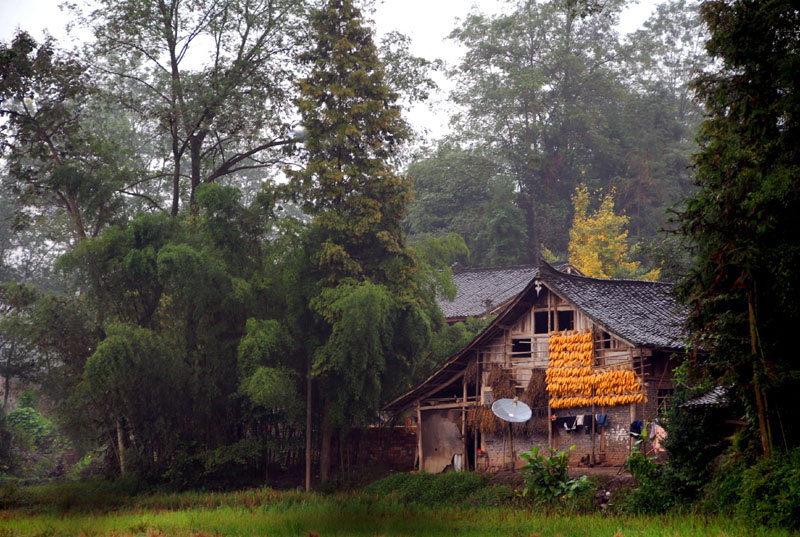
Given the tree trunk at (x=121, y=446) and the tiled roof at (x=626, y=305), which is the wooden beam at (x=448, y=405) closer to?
the tiled roof at (x=626, y=305)

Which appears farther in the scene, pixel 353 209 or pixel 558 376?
pixel 353 209

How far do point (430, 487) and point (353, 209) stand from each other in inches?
332

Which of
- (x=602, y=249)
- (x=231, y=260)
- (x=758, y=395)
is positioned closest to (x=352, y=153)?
(x=231, y=260)

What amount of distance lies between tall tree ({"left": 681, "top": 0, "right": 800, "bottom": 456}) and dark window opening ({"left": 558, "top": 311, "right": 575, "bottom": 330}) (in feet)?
34.5

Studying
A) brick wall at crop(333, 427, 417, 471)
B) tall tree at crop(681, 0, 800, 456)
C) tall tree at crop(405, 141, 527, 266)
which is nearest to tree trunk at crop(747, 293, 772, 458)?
tall tree at crop(681, 0, 800, 456)

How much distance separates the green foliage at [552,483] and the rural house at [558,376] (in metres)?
2.94

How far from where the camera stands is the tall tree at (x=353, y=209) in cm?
2636

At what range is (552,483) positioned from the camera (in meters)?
21.2

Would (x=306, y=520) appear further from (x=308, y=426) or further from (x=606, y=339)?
(x=606, y=339)

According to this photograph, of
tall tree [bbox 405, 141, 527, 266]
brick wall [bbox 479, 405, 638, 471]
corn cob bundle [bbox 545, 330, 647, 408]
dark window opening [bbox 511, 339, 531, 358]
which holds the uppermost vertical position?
tall tree [bbox 405, 141, 527, 266]

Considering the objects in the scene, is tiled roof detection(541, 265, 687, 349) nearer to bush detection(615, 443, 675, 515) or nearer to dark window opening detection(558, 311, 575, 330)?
dark window opening detection(558, 311, 575, 330)

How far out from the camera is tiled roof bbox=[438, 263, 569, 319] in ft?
121

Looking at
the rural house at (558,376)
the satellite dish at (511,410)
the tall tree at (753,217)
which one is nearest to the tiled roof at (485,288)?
the rural house at (558,376)

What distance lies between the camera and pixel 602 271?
41.7 meters
